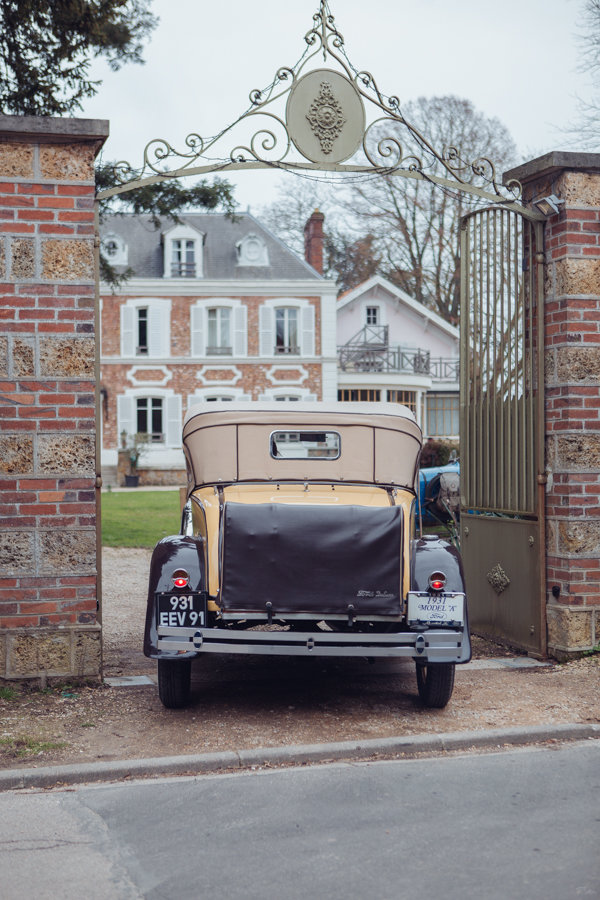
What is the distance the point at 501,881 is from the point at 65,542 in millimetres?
3892

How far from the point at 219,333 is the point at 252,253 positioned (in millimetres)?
3450

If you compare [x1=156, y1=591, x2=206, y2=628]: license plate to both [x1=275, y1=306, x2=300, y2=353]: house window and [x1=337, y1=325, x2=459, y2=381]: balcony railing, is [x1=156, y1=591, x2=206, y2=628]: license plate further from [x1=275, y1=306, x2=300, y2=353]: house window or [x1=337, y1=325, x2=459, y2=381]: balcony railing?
[x1=337, y1=325, x2=459, y2=381]: balcony railing

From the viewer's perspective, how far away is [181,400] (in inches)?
1451

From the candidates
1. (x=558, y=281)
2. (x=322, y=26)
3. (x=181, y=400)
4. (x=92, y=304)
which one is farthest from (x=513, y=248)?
(x=181, y=400)

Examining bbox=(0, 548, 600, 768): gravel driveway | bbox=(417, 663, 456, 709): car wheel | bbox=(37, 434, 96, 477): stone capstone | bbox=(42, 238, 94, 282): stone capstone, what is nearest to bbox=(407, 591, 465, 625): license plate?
bbox=(417, 663, 456, 709): car wheel

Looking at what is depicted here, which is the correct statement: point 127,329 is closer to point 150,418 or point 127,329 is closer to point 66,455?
point 150,418

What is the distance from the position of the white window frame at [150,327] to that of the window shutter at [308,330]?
5.13 metres

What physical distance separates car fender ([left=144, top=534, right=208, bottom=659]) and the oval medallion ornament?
10.7 feet

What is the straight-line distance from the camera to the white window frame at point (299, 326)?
36.8 m

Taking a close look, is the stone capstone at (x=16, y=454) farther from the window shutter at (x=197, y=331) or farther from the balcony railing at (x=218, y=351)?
the balcony railing at (x=218, y=351)

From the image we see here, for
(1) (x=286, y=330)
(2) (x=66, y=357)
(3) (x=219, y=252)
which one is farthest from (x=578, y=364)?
(3) (x=219, y=252)

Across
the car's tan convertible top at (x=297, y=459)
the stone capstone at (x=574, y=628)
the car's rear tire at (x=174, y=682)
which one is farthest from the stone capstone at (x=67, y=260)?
the stone capstone at (x=574, y=628)

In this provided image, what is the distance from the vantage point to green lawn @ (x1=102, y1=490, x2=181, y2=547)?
17.2 meters

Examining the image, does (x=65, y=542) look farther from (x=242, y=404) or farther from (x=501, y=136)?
(x=501, y=136)
